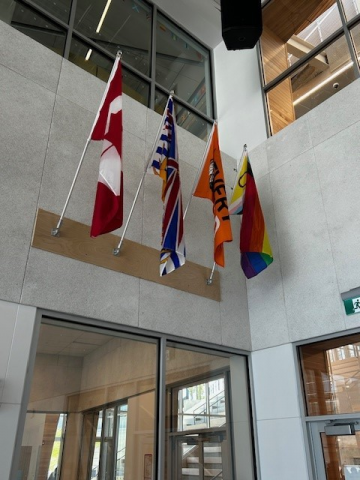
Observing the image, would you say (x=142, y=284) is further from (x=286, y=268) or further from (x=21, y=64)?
(x=21, y=64)

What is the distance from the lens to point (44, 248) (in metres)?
3.29

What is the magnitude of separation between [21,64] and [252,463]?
14.9 ft

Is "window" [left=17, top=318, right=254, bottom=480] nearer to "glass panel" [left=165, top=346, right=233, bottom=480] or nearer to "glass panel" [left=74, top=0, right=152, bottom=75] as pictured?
"glass panel" [left=165, top=346, right=233, bottom=480]

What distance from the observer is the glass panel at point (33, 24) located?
4.39 m

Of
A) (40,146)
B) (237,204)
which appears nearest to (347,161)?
(237,204)

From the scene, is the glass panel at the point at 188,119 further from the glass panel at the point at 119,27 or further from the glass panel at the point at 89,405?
the glass panel at the point at 89,405

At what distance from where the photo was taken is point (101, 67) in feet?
16.2

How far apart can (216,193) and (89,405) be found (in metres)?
2.34

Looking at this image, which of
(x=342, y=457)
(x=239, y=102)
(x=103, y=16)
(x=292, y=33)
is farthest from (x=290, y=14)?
(x=342, y=457)

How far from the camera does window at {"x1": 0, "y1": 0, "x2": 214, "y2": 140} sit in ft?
15.3

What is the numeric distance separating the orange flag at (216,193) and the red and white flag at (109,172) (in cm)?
113

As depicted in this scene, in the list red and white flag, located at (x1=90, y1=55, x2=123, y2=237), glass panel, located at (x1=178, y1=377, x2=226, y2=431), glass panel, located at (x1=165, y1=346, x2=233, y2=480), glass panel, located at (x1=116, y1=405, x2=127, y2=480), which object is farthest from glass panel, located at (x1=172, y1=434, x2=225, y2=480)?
red and white flag, located at (x1=90, y1=55, x2=123, y2=237)

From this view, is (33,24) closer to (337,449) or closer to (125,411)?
(125,411)

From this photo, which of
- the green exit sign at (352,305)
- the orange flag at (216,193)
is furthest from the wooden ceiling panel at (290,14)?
the green exit sign at (352,305)
